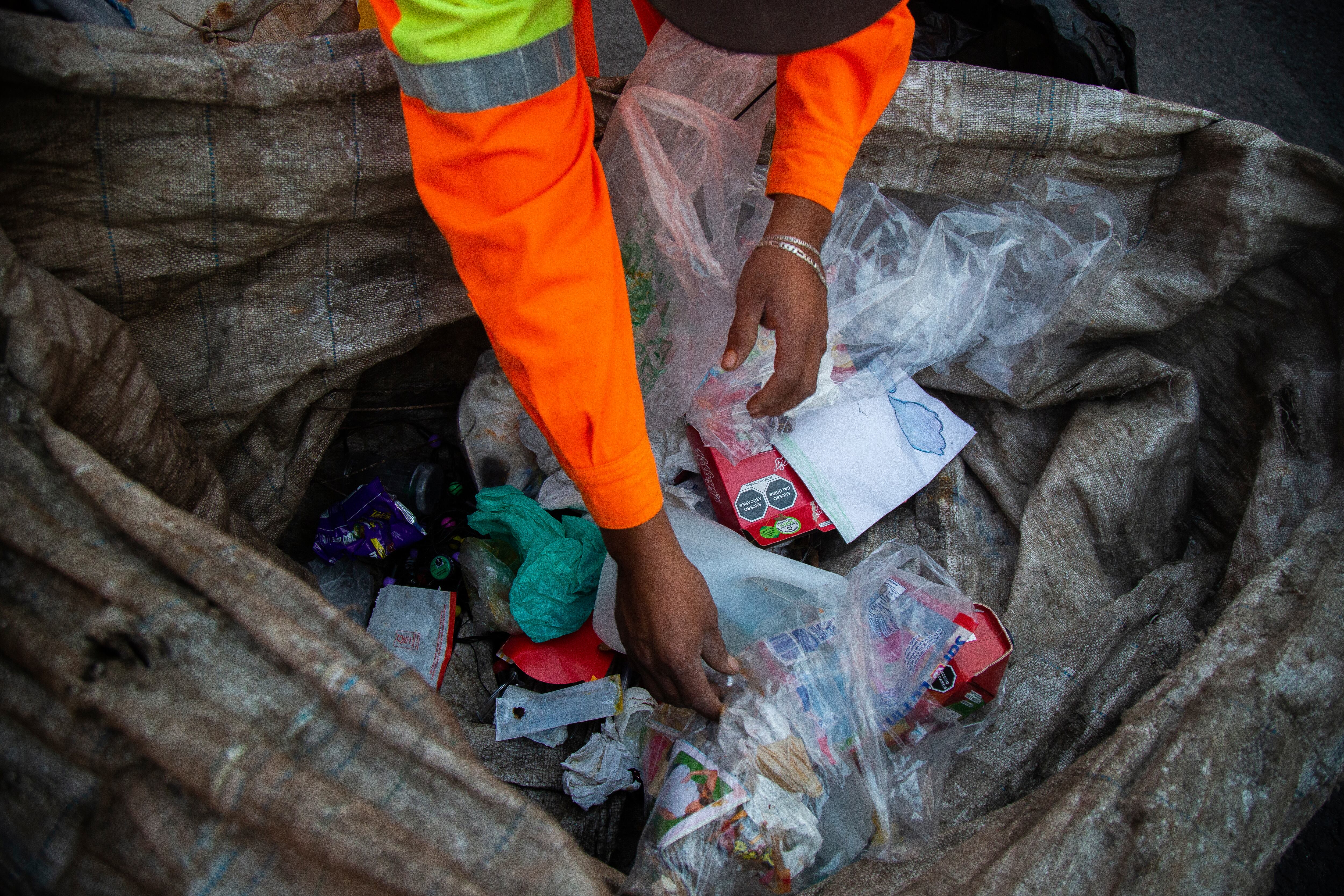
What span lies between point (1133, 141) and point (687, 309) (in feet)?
2.85

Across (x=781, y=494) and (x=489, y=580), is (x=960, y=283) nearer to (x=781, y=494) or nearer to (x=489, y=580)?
(x=781, y=494)

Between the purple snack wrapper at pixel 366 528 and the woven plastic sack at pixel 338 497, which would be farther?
the purple snack wrapper at pixel 366 528

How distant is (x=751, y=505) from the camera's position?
1.27 meters

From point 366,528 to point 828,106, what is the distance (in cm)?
107

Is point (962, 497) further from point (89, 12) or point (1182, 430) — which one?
point (89, 12)

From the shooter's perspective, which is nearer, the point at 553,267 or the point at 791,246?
the point at 553,267

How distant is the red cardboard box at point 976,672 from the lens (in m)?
0.98

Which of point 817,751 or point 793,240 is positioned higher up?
point 793,240

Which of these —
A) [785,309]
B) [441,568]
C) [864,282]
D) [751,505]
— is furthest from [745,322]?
[441,568]

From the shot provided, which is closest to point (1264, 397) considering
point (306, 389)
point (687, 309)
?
Result: point (687, 309)

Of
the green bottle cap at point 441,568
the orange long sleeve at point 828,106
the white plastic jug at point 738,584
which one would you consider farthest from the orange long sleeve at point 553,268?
the green bottle cap at point 441,568

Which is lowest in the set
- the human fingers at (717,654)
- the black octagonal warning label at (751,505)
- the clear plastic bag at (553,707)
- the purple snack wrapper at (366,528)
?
the clear plastic bag at (553,707)

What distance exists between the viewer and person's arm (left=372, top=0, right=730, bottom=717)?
67cm

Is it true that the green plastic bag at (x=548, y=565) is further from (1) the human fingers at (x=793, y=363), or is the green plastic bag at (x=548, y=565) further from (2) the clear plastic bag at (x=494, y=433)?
(1) the human fingers at (x=793, y=363)
